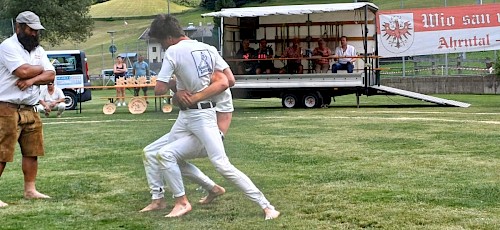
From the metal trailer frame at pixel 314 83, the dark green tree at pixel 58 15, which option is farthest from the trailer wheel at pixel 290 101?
the dark green tree at pixel 58 15

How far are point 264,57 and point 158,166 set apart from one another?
1686 cm

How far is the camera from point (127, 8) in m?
93.9

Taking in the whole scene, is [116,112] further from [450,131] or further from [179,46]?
[179,46]

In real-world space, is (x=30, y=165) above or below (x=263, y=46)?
below

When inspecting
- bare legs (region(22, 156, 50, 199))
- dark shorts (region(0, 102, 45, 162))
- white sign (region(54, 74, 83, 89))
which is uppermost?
white sign (region(54, 74, 83, 89))

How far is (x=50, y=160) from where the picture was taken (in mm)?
11984

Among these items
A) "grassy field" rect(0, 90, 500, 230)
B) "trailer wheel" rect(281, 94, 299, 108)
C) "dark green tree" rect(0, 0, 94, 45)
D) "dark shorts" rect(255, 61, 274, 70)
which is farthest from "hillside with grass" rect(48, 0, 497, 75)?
"grassy field" rect(0, 90, 500, 230)

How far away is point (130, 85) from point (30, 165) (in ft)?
50.7

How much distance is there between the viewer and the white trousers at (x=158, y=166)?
7.40m

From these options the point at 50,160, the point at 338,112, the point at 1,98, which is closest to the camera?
the point at 1,98

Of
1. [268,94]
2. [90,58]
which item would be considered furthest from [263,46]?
[90,58]

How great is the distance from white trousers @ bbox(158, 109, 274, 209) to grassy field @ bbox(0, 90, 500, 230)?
10.4 inches

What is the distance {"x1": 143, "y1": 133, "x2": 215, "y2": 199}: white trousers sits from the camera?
7.40 meters

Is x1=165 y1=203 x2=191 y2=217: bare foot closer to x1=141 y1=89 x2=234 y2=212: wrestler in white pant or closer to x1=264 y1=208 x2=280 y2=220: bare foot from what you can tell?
x1=141 y1=89 x2=234 y2=212: wrestler in white pant
